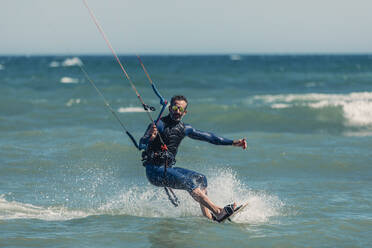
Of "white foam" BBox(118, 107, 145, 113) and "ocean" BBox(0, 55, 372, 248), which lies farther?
"white foam" BBox(118, 107, 145, 113)

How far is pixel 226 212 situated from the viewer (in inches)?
289

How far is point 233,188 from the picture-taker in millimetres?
9656

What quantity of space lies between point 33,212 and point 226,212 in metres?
2.82

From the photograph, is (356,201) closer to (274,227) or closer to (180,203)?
(274,227)

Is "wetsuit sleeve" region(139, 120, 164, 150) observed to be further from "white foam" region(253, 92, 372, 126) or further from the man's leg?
"white foam" region(253, 92, 372, 126)

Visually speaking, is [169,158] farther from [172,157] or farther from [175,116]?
[175,116]

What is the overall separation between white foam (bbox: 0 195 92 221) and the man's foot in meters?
1.99

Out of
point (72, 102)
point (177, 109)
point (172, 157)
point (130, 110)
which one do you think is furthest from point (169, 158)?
point (72, 102)

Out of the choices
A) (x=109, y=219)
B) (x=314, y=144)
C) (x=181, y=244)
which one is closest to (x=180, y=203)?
(x=109, y=219)

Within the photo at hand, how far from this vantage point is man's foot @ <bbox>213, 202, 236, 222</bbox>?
7.32m

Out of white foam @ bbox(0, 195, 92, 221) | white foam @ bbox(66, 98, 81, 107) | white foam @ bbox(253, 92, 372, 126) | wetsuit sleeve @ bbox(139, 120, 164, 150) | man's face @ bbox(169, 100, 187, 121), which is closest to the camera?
wetsuit sleeve @ bbox(139, 120, 164, 150)

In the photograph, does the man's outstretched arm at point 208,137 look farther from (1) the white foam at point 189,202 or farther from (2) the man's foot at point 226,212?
(1) the white foam at point 189,202

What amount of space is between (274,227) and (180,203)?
1.54m

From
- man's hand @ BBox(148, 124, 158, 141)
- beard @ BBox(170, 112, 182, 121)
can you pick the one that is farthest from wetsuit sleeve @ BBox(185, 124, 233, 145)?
man's hand @ BBox(148, 124, 158, 141)
